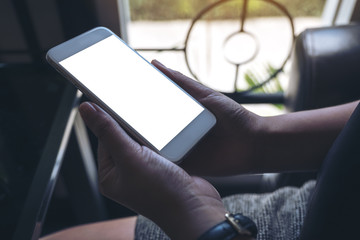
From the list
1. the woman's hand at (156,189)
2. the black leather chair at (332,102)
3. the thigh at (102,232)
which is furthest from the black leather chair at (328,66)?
the thigh at (102,232)

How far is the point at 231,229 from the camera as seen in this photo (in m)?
0.39

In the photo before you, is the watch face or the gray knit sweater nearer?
the watch face

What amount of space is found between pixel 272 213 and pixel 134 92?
0.32 metres

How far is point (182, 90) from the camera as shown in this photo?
56cm

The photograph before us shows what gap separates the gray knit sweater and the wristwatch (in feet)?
0.39

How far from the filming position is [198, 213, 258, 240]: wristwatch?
38 cm

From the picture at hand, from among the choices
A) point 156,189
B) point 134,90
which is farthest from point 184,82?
point 156,189

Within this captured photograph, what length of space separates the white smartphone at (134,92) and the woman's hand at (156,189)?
0.18 ft

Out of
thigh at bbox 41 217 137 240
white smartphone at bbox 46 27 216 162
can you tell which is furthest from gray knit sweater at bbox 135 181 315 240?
white smartphone at bbox 46 27 216 162

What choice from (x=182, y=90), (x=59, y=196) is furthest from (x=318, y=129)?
(x=59, y=196)

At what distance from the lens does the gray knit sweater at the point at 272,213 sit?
513 millimetres

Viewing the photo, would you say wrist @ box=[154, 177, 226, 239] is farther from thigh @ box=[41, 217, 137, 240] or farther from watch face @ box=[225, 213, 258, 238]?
thigh @ box=[41, 217, 137, 240]

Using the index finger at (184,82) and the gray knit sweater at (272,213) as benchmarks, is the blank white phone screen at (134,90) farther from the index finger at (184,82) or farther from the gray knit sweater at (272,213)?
the gray knit sweater at (272,213)

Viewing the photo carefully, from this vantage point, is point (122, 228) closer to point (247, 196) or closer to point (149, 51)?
point (247, 196)
